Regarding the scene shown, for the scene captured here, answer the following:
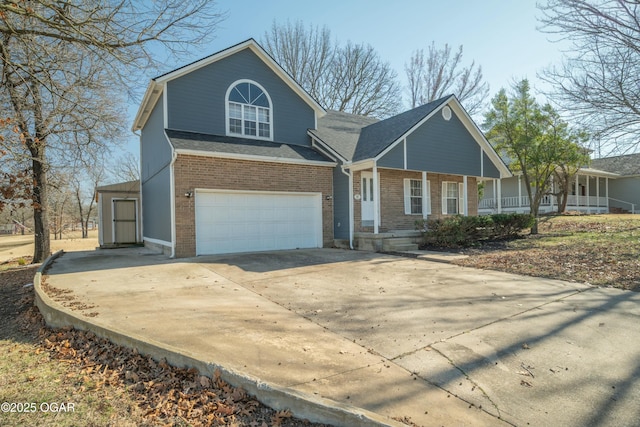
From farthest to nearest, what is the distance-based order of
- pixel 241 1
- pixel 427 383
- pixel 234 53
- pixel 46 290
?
pixel 234 53
pixel 241 1
pixel 46 290
pixel 427 383

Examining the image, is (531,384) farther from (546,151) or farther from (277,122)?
(546,151)

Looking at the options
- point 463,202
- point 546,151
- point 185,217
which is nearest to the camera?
point 185,217

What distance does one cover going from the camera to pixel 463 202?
16.4m

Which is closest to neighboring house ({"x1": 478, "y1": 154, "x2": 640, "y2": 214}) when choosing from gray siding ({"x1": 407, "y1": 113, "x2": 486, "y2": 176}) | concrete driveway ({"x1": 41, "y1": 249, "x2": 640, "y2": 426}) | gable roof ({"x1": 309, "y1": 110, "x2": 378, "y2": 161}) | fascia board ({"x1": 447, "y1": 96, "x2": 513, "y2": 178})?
fascia board ({"x1": 447, "y1": 96, "x2": 513, "y2": 178})

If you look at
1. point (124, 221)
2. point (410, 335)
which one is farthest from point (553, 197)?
point (124, 221)

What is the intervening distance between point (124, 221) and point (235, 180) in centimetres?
934

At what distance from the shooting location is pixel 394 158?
42.4 feet

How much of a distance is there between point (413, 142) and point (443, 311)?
948cm

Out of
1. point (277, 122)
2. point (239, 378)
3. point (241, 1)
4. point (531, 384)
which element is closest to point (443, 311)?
point (531, 384)

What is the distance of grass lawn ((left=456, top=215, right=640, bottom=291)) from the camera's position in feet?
24.9

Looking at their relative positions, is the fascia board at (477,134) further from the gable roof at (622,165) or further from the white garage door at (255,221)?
the gable roof at (622,165)

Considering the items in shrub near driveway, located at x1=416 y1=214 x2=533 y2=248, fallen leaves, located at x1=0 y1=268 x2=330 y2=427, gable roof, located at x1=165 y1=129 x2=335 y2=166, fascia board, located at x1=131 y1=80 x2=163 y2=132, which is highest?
fascia board, located at x1=131 y1=80 x2=163 y2=132

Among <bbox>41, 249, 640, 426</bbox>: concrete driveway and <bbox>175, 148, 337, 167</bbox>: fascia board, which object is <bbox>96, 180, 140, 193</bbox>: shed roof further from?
<bbox>41, 249, 640, 426</bbox>: concrete driveway

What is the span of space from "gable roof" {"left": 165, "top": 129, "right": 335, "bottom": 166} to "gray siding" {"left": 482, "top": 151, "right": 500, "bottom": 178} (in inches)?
297
